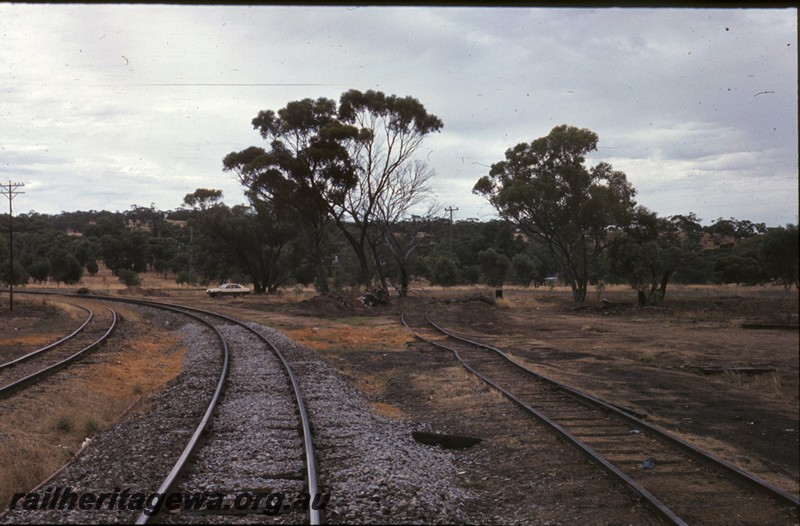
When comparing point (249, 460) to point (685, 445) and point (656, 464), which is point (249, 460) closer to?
point (656, 464)

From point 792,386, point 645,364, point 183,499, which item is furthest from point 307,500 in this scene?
point 645,364

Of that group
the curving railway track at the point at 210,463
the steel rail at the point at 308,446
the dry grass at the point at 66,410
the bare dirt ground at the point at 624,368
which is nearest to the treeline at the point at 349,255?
the bare dirt ground at the point at 624,368

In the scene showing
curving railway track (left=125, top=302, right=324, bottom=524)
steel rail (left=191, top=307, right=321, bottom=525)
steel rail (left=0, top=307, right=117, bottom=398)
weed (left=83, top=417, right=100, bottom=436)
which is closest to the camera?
steel rail (left=191, top=307, right=321, bottom=525)

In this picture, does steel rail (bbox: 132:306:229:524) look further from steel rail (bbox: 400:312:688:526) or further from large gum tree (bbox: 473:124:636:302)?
large gum tree (bbox: 473:124:636:302)

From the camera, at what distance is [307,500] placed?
18.8 feet

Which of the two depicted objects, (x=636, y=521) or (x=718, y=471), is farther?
(x=718, y=471)

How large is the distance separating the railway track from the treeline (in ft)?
77.7

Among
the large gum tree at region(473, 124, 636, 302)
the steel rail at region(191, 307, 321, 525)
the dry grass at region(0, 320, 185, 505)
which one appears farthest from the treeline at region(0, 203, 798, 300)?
the steel rail at region(191, 307, 321, 525)

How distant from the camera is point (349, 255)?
235ft

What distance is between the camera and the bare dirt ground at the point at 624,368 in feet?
26.1

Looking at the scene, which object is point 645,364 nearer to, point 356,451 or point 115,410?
point 356,451

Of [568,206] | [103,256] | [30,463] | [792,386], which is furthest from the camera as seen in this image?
[103,256]

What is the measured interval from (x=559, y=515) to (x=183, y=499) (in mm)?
3403

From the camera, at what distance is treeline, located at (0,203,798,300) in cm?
4484
